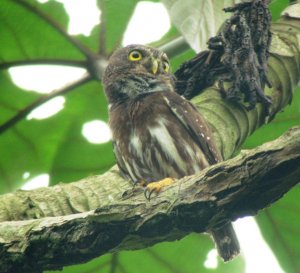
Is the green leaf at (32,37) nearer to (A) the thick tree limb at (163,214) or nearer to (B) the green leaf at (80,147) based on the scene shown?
(B) the green leaf at (80,147)

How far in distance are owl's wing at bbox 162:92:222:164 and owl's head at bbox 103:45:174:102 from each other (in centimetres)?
24

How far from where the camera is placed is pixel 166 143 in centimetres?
452

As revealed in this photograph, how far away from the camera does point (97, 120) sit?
5.20 metres

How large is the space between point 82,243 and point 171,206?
371mm

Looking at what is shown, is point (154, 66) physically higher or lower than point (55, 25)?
lower

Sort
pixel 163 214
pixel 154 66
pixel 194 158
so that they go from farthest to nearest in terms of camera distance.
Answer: pixel 154 66
pixel 194 158
pixel 163 214

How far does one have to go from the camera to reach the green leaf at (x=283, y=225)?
4.79m

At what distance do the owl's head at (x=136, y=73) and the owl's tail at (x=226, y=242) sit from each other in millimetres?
1030

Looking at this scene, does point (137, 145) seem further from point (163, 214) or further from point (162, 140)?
point (163, 214)

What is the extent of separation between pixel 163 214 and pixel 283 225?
7.12 feet

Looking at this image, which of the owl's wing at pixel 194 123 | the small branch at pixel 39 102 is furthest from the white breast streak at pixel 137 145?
the small branch at pixel 39 102

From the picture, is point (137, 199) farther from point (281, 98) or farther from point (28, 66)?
point (28, 66)

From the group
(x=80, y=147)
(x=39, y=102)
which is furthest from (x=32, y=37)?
(x=80, y=147)

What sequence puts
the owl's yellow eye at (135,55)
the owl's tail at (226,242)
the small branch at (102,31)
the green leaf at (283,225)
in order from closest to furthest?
the owl's tail at (226,242) < the green leaf at (283,225) < the small branch at (102,31) < the owl's yellow eye at (135,55)
